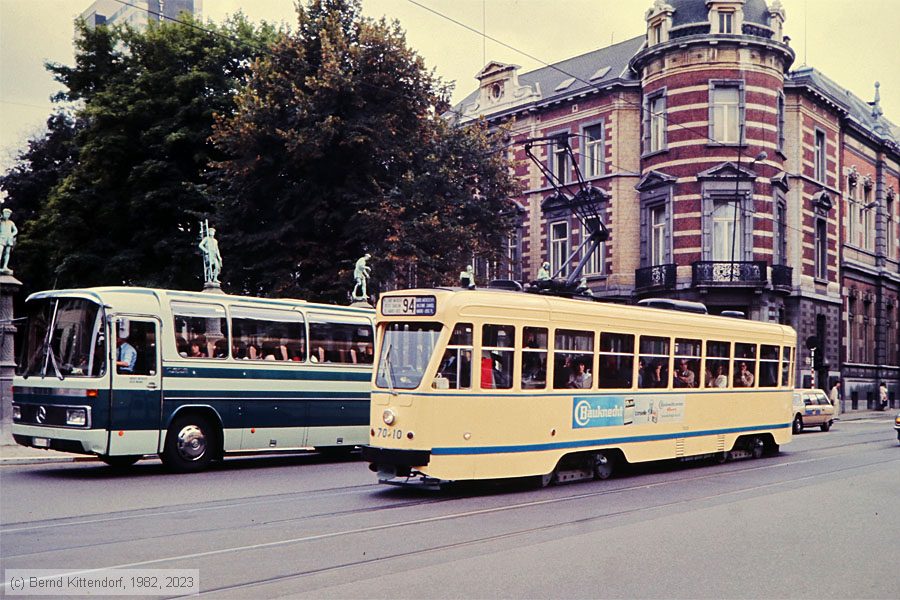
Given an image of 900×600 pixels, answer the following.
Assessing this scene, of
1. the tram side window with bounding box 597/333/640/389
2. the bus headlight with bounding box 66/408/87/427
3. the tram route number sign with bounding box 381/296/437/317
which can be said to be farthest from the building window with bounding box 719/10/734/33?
the bus headlight with bounding box 66/408/87/427

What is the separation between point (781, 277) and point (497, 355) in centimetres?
2802

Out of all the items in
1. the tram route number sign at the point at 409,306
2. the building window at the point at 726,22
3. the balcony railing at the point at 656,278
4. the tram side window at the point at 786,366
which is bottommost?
the tram side window at the point at 786,366

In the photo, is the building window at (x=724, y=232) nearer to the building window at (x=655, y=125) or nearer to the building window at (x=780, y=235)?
the building window at (x=780, y=235)

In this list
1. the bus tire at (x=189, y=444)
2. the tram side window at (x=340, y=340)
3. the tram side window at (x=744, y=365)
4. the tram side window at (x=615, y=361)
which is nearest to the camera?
the tram side window at (x=615, y=361)

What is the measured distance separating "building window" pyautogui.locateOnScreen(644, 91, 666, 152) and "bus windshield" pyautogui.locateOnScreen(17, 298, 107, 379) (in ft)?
96.4

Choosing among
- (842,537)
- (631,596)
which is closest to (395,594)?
(631,596)

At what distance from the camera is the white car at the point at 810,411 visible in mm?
30672

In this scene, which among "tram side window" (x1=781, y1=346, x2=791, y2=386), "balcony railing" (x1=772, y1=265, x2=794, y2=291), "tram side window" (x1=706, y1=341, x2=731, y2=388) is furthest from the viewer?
"balcony railing" (x1=772, y1=265, x2=794, y2=291)

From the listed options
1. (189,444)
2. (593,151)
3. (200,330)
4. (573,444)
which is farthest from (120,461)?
(593,151)

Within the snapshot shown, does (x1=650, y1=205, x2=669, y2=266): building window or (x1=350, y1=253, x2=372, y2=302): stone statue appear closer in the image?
(x1=350, y1=253, x2=372, y2=302): stone statue

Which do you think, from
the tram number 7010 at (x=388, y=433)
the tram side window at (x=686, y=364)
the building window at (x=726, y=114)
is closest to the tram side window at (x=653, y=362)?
the tram side window at (x=686, y=364)

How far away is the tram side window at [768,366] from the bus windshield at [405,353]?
9145mm

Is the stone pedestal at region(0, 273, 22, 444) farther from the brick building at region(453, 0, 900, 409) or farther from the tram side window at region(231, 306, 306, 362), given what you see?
the brick building at region(453, 0, 900, 409)

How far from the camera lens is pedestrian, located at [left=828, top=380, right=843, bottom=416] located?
1688 inches
